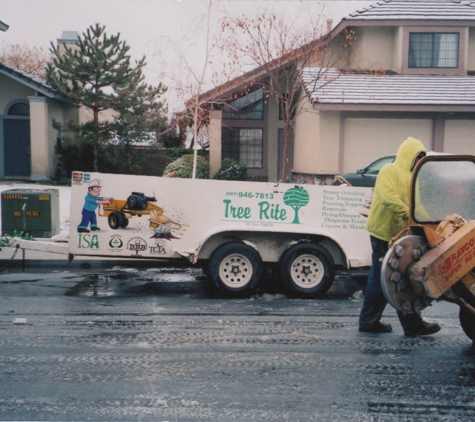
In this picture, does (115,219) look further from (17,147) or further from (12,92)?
(12,92)

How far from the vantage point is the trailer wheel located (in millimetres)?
8453

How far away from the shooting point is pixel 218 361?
18.6 ft

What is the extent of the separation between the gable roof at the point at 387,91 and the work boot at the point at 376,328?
41.8 feet

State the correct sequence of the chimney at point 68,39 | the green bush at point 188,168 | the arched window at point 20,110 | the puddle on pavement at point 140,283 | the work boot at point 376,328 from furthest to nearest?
1. the chimney at point 68,39
2. the arched window at point 20,110
3. the green bush at point 188,168
4. the puddle on pavement at point 140,283
5. the work boot at point 376,328

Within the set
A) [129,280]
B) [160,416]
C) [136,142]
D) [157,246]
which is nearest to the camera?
[160,416]

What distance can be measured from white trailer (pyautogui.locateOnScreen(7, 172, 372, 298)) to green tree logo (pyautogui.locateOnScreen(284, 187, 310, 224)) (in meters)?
0.01

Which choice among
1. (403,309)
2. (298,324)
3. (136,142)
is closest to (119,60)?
(136,142)

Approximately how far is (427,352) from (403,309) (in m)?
0.77

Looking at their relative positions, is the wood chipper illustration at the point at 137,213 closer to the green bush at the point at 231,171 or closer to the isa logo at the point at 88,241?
the isa logo at the point at 88,241

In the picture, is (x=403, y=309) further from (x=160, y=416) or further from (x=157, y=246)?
(x=157, y=246)

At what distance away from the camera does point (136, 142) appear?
82.6 ft

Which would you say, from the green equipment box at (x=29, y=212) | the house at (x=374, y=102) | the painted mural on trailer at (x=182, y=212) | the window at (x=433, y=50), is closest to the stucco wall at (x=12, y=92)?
the house at (x=374, y=102)

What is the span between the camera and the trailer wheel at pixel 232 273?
8.45m

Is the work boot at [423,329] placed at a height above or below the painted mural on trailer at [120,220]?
below
